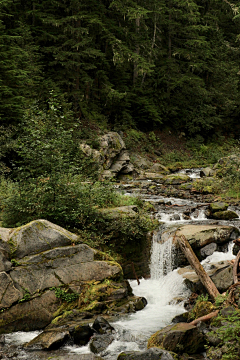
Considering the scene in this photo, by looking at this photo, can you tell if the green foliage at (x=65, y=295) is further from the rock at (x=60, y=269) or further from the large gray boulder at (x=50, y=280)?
the rock at (x=60, y=269)

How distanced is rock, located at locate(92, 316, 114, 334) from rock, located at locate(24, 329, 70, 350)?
582 mm

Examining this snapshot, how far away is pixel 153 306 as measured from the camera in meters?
7.80

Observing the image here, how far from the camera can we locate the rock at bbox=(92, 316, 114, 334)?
6.32 m

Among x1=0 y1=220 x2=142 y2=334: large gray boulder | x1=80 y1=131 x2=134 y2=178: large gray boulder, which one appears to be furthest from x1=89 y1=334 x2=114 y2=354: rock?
x1=80 y1=131 x2=134 y2=178: large gray boulder

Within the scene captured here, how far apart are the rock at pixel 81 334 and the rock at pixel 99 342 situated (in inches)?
4.5

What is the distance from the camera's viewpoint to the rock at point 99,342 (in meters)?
5.87

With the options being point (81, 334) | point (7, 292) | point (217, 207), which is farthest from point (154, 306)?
point (217, 207)

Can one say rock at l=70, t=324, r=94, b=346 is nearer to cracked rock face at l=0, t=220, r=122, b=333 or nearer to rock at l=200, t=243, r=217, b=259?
cracked rock face at l=0, t=220, r=122, b=333

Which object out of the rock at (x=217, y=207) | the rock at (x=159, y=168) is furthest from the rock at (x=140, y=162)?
the rock at (x=217, y=207)

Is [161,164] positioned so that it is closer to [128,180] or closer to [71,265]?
[128,180]

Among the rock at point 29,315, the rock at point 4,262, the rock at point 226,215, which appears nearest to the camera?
the rock at point 29,315

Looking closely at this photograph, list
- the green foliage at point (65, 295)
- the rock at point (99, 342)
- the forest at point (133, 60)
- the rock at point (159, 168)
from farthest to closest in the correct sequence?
the rock at point (159, 168), the forest at point (133, 60), the green foliage at point (65, 295), the rock at point (99, 342)

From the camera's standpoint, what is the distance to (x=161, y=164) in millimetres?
25141

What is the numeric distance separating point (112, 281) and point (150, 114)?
22.0m
